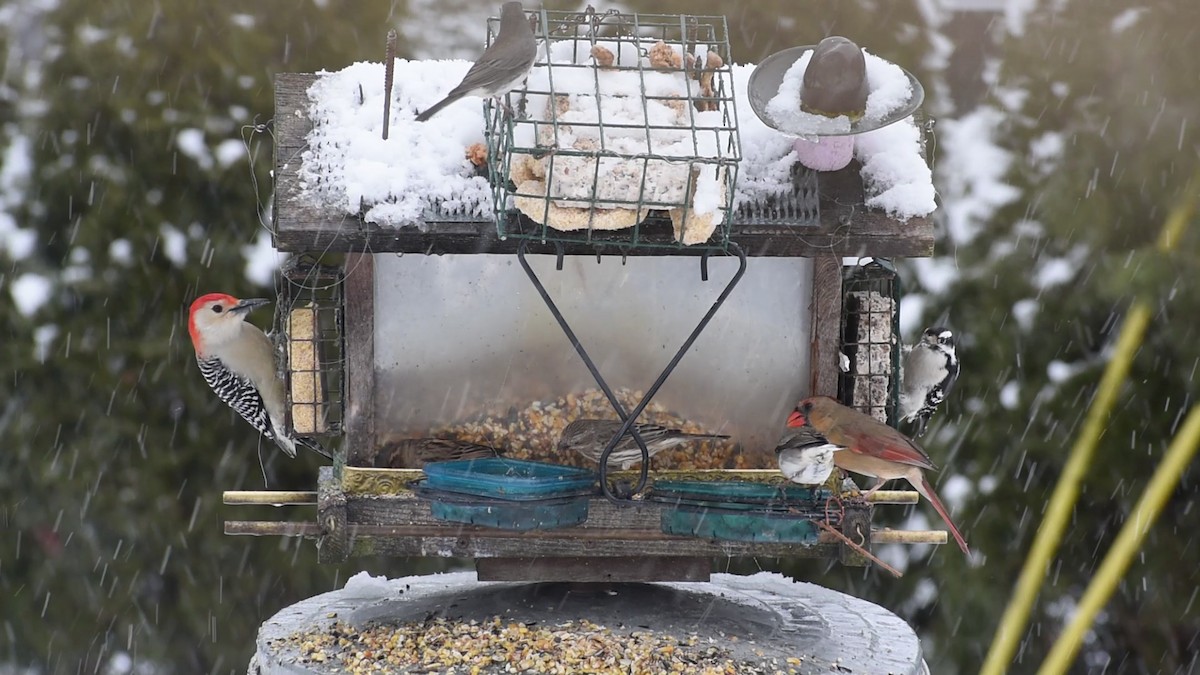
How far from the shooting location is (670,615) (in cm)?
369

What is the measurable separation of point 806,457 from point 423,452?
3.53 ft

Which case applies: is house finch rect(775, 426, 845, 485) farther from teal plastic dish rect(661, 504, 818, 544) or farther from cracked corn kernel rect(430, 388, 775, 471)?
cracked corn kernel rect(430, 388, 775, 471)

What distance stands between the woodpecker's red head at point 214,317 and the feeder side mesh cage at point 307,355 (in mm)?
393

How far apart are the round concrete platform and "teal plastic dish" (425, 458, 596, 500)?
445 mm

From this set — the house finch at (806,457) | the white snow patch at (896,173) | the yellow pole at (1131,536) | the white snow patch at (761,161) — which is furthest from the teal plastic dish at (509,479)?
the yellow pole at (1131,536)

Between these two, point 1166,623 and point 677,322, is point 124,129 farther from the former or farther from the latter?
point 1166,623

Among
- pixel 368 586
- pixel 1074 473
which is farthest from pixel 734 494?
pixel 1074 473

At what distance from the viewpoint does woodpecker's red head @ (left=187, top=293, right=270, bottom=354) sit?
4.30 m

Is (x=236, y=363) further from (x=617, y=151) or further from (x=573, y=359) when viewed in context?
(x=617, y=151)

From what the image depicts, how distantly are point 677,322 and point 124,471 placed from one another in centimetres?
226

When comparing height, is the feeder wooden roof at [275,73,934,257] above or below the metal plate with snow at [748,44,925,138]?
below

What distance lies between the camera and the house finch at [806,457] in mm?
3342

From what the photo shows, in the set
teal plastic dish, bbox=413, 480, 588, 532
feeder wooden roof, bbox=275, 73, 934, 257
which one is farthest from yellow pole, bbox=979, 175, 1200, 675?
teal plastic dish, bbox=413, 480, 588, 532

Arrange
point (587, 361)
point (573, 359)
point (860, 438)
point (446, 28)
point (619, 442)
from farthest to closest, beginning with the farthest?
point (446, 28) < point (573, 359) < point (860, 438) < point (619, 442) < point (587, 361)
